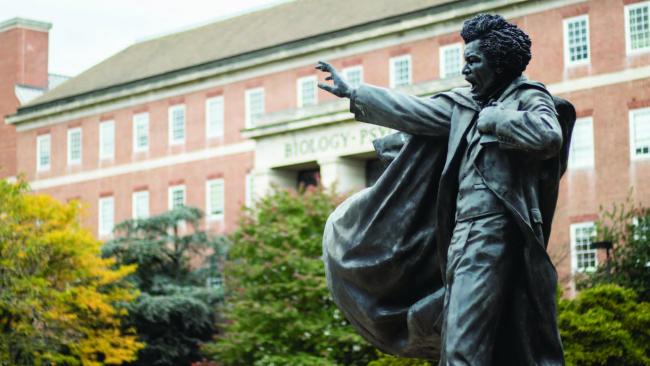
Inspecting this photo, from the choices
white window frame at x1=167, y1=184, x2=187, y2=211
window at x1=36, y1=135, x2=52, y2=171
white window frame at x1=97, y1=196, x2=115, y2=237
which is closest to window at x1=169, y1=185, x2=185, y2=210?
white window frame at x1=167, y1=184, x2=187, y2=211

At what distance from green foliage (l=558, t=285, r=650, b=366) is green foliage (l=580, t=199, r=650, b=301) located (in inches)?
210

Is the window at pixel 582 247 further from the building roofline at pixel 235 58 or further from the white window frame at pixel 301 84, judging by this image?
the white window frame at pixel 301 84

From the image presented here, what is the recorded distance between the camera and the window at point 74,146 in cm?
6750

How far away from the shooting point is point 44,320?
41.0m

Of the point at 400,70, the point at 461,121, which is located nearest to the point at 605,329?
A: the point at 461,121

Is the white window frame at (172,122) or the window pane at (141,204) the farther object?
the window pane at (141,204)

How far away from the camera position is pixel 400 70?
54.2 m

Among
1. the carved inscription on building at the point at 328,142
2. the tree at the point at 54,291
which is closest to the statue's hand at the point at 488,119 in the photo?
the tree at the point at 54,291

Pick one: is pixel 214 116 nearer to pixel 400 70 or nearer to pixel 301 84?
pixel 301 84

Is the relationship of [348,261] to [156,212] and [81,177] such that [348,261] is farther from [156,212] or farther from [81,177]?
[81,177]

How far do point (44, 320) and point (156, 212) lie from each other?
2212 cm

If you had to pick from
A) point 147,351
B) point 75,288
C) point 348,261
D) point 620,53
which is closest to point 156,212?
point 147,351

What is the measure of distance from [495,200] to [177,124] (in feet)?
181

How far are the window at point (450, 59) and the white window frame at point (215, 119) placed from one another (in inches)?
467
